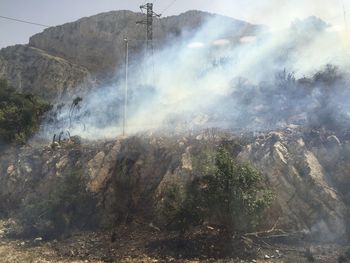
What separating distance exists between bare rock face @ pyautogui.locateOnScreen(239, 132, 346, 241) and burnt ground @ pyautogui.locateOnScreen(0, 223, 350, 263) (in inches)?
37.4

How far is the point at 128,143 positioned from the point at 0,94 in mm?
17601

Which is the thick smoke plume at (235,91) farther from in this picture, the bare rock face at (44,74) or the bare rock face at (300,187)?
the bare rock face at (44,74)

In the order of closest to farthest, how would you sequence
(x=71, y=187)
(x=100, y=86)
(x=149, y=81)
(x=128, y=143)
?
1. (x=71, y=187)
2. (x=128, y=143)
3. (x=149, y=81)
4. (x=100, y=86)

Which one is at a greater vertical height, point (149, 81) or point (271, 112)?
point (149, 81)

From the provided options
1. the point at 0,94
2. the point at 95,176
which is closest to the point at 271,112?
the point at 95,176

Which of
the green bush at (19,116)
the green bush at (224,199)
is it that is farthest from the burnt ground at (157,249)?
the green bush at (19,116)

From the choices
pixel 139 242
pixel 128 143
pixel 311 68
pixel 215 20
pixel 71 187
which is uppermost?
pixel 215 20

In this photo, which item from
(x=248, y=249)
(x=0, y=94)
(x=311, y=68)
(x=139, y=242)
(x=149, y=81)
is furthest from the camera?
(x=149, y=81)

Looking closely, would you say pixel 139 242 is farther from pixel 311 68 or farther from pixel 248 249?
pixel 311 68

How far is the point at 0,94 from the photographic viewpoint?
37.7m

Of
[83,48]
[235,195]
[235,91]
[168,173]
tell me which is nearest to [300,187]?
[235,195]

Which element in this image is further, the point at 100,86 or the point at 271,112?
the point at 100,86

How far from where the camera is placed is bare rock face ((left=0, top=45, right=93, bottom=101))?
5638cm

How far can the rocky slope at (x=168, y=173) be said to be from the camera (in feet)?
60.7
